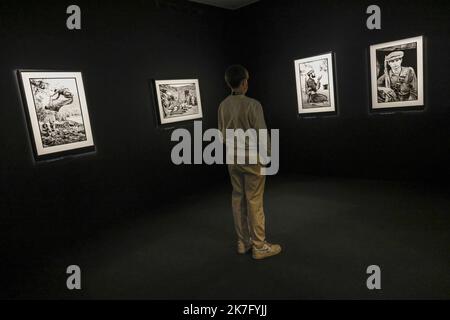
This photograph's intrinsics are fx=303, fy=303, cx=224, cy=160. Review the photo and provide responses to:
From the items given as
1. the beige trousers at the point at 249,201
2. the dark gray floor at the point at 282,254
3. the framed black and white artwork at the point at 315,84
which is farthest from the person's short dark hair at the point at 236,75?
the framed black and white artwork at the point at 315,84

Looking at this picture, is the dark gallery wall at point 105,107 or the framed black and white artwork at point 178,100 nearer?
the dark gallery wall at point 105,107

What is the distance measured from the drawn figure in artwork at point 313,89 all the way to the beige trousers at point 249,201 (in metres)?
3.32

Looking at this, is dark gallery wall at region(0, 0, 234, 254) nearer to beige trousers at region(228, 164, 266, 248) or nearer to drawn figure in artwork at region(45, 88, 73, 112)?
drawn figure in artwork at region(45, 88, 73, 112)

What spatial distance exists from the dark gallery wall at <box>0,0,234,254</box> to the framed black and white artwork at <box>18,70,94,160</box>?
11 cm

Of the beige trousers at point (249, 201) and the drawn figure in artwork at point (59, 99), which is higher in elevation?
the drawn figure in artwork at point (59, 99)

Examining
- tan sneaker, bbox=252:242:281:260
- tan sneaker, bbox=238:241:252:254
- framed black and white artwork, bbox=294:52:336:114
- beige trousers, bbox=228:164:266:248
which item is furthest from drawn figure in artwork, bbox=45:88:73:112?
framed black and white artwork, bbox=294:52:336:114

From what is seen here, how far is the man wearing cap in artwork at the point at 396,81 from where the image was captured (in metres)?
4.92

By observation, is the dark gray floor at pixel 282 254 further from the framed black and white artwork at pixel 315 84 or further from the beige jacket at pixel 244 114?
the framed black and white artwork at pixel 315 84

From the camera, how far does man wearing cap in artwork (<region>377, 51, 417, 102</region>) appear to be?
4.92 m

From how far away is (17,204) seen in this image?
3854mm

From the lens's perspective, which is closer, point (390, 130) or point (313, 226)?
point (313, 226)

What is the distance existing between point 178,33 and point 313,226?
4.28m
